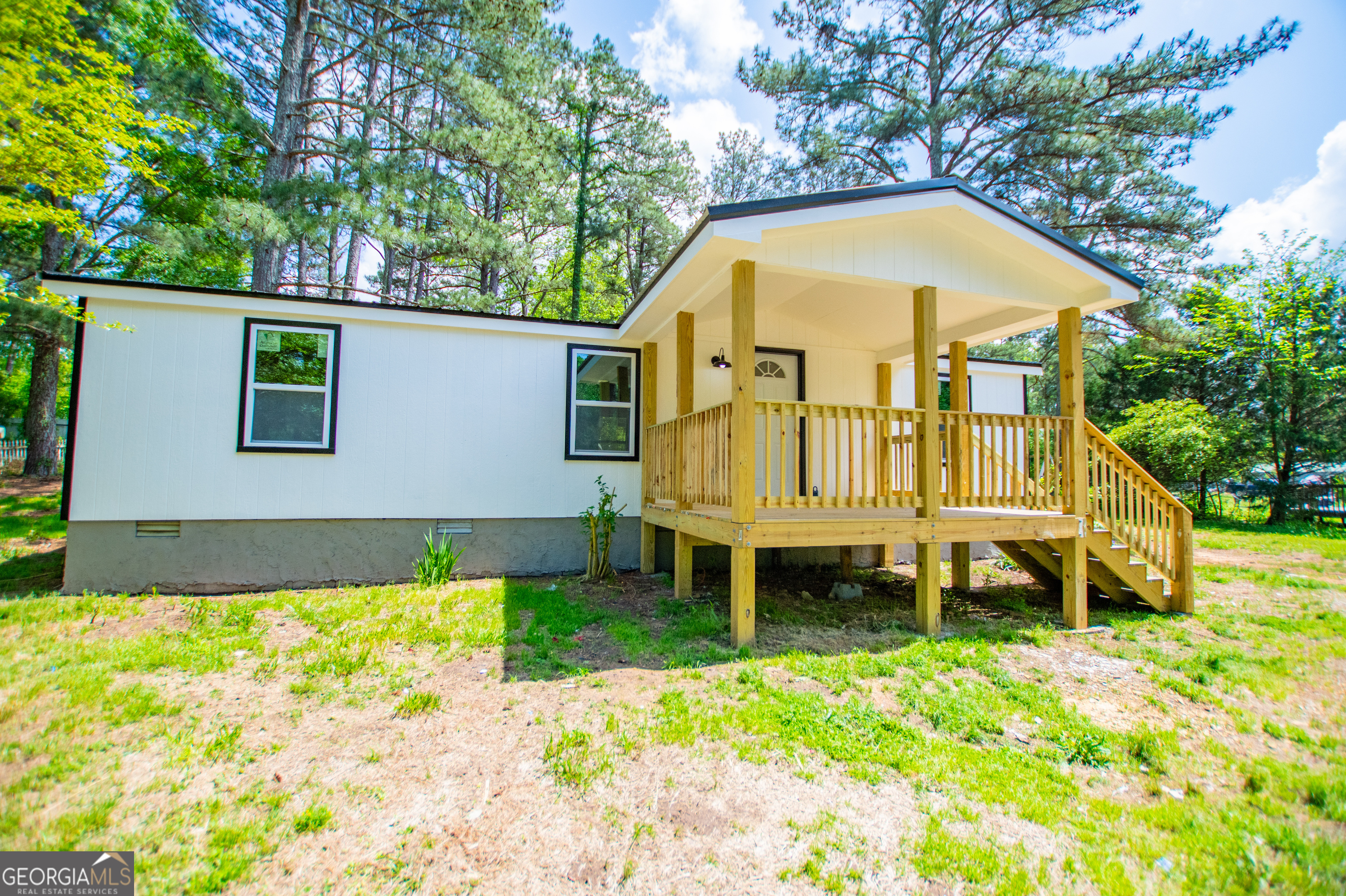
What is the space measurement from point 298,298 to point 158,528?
271 cm

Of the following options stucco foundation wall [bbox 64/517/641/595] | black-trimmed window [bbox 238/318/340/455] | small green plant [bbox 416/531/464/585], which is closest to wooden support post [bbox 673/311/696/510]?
stucco foundation wall [bbox 64/517/641/595]

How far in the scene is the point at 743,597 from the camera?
458 cm

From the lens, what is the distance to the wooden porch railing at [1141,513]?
18.9ft

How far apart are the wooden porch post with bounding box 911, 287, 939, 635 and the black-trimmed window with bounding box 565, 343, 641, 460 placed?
3472mm

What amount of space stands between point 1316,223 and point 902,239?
622 inches

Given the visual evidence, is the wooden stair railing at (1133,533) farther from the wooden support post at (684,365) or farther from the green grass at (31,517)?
the green grass at (31,517)

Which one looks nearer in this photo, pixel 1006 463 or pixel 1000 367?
pixel 1006 463

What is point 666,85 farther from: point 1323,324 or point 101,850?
point 101,850

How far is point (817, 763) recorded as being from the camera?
2850mm

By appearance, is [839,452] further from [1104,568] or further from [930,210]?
[1104,568]

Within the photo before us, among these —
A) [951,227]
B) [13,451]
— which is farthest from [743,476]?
[13,451]

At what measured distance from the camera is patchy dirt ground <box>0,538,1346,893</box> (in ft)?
6.86

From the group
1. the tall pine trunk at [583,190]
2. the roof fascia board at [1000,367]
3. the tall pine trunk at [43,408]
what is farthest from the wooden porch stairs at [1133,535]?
the tall pine trunk at [43,408]

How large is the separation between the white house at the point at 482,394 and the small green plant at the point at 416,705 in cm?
275
